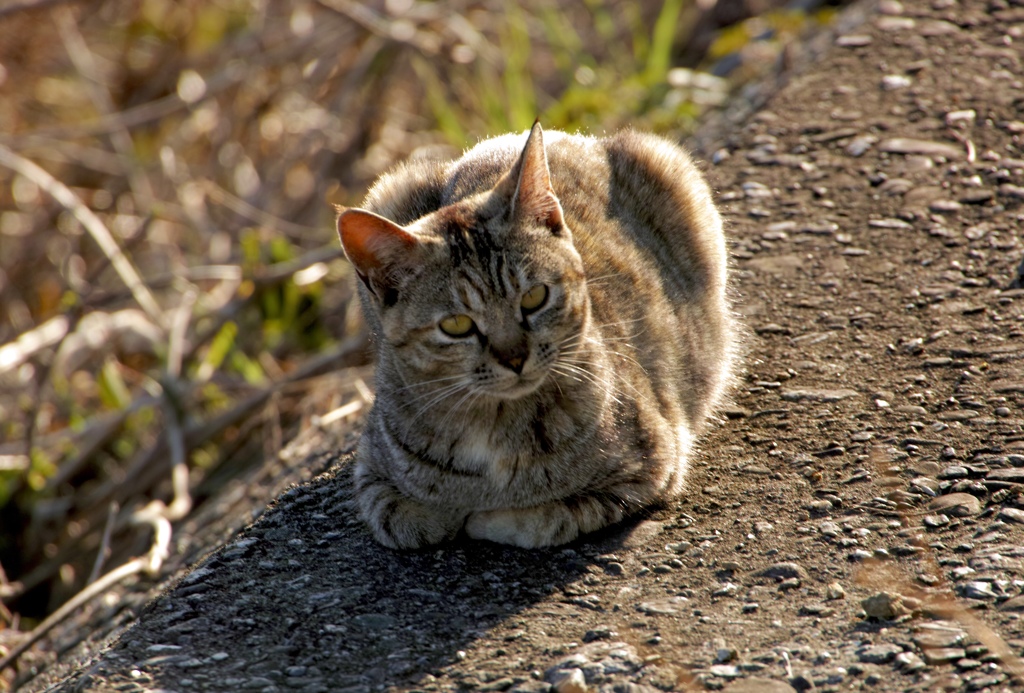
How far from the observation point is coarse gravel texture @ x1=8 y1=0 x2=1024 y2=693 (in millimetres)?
2535

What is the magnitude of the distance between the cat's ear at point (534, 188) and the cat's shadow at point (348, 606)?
94 centimetres

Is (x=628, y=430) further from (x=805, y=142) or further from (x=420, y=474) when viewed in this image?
(x=805, y=142)

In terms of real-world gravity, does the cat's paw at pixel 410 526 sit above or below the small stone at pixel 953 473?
above

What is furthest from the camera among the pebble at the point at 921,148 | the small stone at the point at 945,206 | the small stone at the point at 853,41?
the small stone at the point at 853,41

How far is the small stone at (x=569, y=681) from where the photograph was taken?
2438mm

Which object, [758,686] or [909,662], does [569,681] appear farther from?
[909,662]

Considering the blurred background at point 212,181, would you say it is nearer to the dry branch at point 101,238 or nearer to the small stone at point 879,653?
the dry branch at point 101,238

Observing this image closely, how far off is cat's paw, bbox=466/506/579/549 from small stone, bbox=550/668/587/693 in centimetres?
56

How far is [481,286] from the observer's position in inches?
119

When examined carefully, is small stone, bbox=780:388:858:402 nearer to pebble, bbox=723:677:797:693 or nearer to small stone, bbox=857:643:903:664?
small stone, bbox=857:643:903:664

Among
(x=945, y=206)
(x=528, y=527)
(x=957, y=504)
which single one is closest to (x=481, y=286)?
(x=528, y=527)

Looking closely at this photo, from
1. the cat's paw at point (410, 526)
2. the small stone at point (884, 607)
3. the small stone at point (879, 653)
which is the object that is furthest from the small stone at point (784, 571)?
the cat's paw at point (410, 526)

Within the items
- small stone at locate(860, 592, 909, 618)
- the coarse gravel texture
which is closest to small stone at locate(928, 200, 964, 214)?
the coarse gravel texture

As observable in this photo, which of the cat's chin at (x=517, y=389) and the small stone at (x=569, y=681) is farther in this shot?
the cat's chin at (x=517, y=389)
